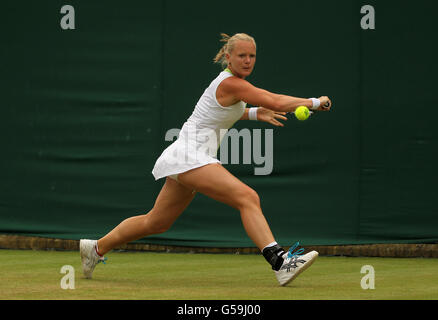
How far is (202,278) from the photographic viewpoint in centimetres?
603

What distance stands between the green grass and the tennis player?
217 millimetres

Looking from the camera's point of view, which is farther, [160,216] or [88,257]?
[88,257]

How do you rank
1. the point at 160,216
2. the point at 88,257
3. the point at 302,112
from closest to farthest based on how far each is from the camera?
the point at 302,112
the point at 160,216
the point at 88,257

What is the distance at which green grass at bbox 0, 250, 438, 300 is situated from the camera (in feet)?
16.3

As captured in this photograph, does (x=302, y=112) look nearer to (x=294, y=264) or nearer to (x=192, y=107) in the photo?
(x=294, y=264)

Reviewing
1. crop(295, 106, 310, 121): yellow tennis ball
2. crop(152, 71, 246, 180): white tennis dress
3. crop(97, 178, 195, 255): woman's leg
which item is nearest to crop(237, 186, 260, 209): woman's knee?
crop(152, 71, 246, 180): white tennis dress

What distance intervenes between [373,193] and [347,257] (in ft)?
2.05

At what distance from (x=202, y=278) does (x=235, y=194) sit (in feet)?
3.19

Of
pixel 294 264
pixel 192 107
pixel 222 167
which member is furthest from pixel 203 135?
pixel 192 107

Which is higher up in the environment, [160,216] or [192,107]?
[192,107]

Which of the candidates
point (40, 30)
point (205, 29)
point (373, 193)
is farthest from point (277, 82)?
point (40, 30)

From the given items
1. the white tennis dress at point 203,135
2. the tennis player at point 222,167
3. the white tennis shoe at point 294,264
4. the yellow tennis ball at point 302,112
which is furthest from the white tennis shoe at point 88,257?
the yellow tennis ball at point 302,112

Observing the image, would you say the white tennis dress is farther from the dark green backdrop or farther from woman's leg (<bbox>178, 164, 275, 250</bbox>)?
the dark green backdrop

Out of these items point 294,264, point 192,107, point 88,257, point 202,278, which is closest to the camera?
point 294,264
